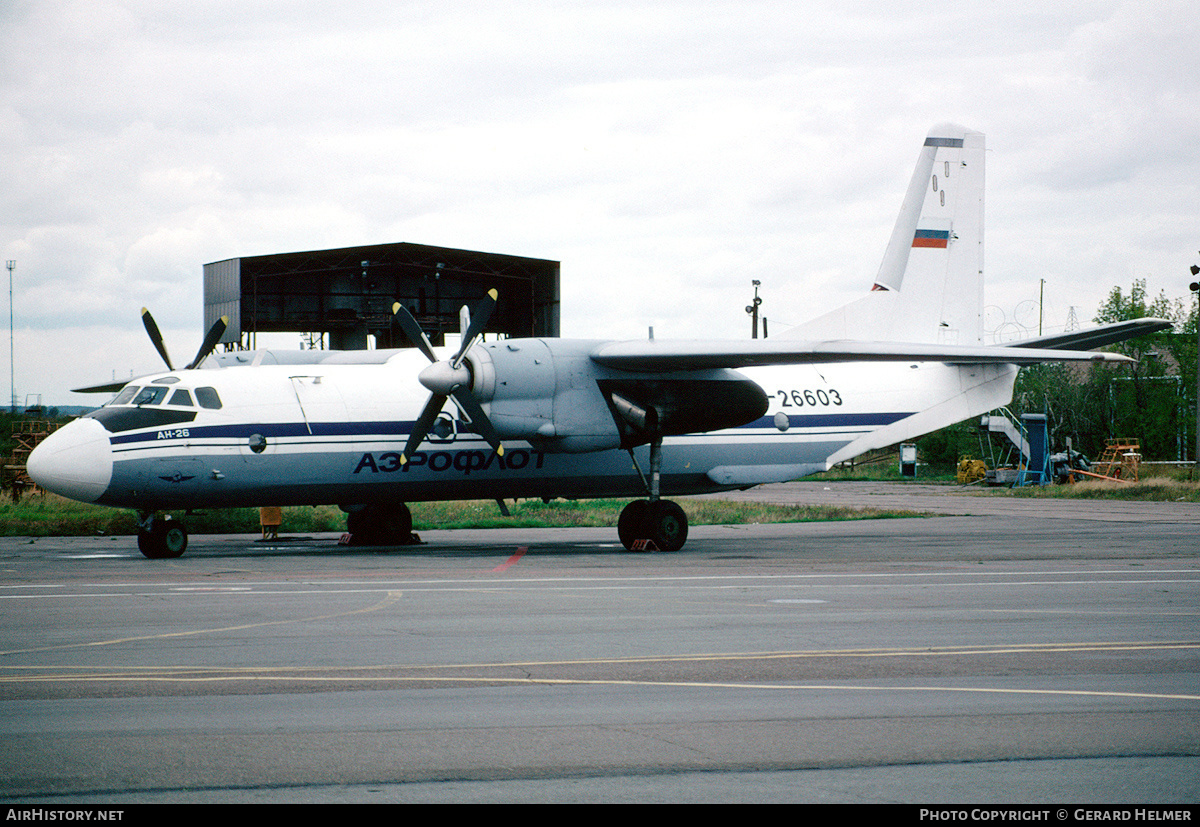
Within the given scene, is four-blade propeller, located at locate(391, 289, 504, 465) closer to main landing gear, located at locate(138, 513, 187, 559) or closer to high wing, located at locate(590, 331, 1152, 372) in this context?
high wing, located at locate(590, 331, 1152, 372)

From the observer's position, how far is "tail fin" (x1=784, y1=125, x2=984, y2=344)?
90.8ft

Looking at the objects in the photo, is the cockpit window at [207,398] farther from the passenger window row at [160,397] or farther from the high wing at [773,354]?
the high wing at [773,354]

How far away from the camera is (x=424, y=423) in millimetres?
21156

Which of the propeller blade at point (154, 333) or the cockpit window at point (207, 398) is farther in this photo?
the propeller blade at point (154, 333)

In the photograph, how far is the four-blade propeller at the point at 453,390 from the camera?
66.9 ft

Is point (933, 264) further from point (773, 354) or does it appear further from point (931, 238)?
point (773, 354)

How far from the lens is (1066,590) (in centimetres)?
1492

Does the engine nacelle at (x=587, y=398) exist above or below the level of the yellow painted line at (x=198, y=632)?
above

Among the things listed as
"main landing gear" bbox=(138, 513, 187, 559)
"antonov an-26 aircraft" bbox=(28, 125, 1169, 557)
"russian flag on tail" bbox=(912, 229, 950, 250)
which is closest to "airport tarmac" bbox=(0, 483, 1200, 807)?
"main landing gear" bbox=(138, 513, 187, 559)

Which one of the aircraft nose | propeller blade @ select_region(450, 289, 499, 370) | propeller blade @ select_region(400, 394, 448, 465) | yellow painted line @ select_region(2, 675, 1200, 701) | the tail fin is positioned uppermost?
the tail fin

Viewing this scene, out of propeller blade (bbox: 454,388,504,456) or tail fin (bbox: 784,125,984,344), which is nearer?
propeller blade (bbox: 454,388,504,456)

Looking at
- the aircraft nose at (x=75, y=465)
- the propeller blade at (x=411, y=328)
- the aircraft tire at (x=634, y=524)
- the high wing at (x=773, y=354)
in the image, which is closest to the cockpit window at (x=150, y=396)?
the aircraft nose at (x=75, y=465)

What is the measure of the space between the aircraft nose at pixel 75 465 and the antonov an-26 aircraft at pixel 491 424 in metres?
0.03

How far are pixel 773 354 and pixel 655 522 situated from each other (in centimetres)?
413
